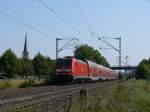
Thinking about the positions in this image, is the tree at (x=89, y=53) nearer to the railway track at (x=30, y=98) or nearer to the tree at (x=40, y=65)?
the tree at (x=40, y=65)

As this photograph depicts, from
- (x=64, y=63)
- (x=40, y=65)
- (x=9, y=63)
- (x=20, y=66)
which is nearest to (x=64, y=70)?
(x=64, y=63)

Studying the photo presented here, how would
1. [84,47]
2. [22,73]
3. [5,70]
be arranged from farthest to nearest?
1. [84,47]
2. [22,73]
3. [5,70]

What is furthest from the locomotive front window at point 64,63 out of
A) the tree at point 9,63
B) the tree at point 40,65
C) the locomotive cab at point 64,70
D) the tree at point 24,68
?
the tree at point 40,65

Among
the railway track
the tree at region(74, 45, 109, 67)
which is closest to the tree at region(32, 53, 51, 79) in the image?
the tree at region(74, 45, 109, 67)

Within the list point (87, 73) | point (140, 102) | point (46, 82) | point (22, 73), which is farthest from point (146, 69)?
point (140, 102)

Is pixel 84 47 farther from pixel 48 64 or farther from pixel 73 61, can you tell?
pixel 73 61

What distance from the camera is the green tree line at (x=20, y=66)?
9400 cm

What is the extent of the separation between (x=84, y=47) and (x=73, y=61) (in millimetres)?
110396

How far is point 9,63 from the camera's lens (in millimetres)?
94438

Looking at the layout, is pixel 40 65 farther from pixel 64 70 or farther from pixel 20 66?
pixel 64 70


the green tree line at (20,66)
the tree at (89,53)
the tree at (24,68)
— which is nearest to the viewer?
the green tree line at (20,66)

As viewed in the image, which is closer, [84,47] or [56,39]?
[56,39]

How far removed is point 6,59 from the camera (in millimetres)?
94750

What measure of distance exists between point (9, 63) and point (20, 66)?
3478 mm
